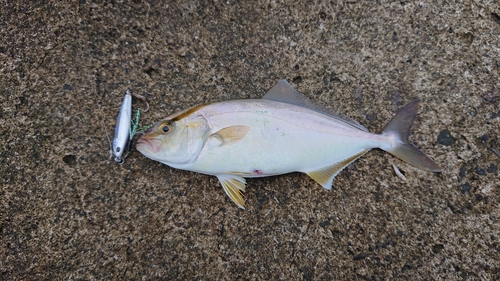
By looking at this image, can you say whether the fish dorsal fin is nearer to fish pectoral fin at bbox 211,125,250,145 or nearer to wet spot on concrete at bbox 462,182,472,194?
fish pectoral fin at bbox 211,125,250,145

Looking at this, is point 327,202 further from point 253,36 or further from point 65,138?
point 65,138

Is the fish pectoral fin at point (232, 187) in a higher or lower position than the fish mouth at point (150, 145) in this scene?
lower

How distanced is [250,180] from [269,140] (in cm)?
33

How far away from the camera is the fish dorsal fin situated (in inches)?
71.1

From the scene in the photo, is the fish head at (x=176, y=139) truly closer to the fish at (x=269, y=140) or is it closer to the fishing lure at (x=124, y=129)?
the fish at (x=269, y=140)

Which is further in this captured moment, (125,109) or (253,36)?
(253,36)

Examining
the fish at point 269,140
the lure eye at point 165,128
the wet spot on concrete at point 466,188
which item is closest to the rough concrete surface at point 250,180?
the wet spot on concrete at point 466,188

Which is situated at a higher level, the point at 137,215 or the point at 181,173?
the point at 181,173

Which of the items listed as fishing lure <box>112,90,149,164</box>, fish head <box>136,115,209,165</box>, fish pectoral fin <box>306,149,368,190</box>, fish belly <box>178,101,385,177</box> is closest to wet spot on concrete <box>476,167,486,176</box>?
fish belly <box>178,101,385,177</box>

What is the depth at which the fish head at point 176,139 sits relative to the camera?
162cm

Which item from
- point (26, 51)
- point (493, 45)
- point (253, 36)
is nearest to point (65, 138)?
point (26, 51)

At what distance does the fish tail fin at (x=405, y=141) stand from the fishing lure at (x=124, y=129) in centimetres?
160

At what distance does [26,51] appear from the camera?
1789 millimetres

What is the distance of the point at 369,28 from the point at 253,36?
819mm
